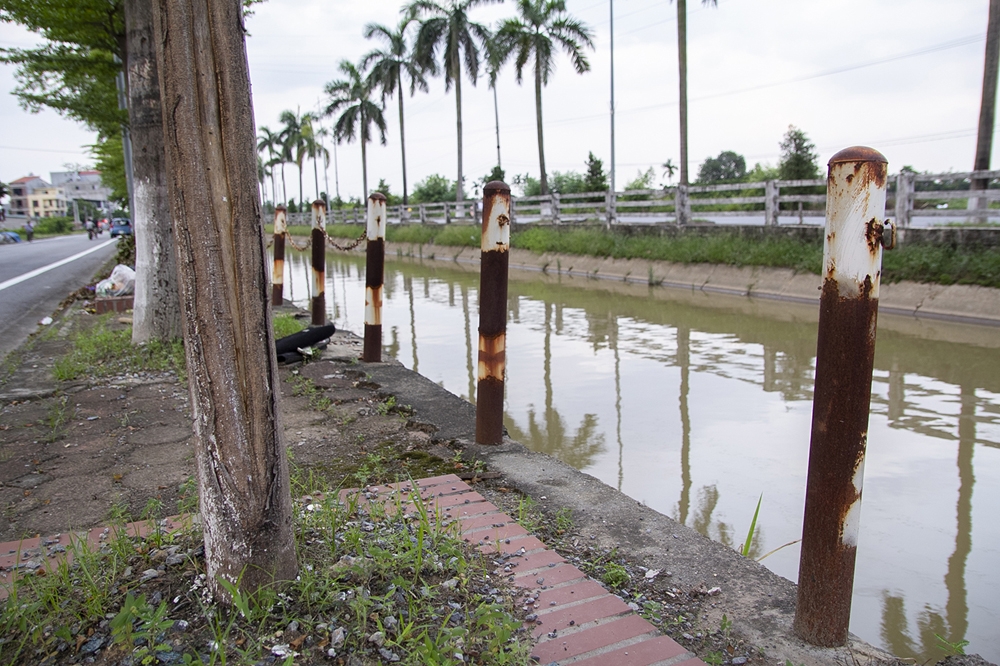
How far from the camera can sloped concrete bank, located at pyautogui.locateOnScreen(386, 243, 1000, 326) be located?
30.2 ft

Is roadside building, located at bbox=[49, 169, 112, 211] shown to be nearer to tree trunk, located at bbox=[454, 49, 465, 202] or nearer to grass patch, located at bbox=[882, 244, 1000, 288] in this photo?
tree trunk, located at bbox=[454, 49, 465, 202]

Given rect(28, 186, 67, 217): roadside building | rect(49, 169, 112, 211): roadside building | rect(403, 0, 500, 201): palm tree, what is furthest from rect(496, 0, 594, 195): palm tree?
rect(28, 186, 67, 217): roadside building

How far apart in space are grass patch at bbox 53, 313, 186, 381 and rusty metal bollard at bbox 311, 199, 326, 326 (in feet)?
6.11

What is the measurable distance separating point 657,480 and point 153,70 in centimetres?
567

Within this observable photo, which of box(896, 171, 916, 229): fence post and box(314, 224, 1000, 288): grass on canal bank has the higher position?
box(896, 171, 916, 229): fence post

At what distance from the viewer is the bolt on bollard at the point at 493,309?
3.91 meters

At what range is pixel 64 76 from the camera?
10.0 meters

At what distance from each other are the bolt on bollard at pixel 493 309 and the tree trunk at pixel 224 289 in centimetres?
183

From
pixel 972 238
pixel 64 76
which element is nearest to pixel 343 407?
pixel 64 76

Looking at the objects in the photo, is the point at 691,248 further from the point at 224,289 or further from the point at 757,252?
the point at 224,289

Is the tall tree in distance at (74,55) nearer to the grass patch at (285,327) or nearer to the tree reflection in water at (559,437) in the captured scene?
the grass patch at (285,327)

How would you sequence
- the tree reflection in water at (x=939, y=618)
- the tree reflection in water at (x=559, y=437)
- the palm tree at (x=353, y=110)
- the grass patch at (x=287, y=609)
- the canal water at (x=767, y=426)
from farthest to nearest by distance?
the palm tree at (x=353, y=110)
the tree reflection in water at (x=559, y=437)
the canal water at (x=767, y=426)
the tree reflection in water at (x=939, y=618)
the grass patch at (x=287, y=609)

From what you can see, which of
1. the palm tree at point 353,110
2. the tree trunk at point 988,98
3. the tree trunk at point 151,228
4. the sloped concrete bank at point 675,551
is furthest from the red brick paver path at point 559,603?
the palm tree at point 353,110

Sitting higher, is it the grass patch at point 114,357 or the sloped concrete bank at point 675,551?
the grass patch at point 114,357
